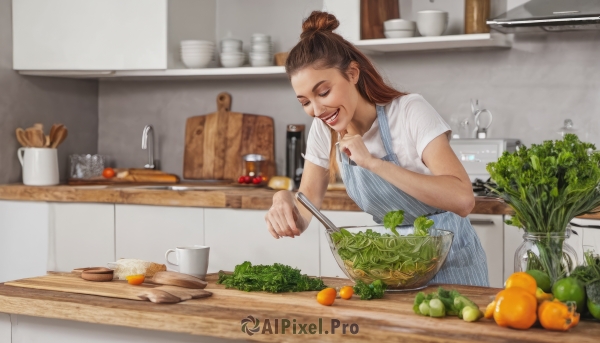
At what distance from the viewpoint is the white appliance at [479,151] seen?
328 cm

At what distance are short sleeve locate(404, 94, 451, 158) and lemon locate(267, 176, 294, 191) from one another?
5.52ft

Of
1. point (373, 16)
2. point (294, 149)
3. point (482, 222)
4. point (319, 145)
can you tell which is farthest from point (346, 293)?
point (294, 149)

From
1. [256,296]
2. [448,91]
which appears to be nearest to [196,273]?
[256,296]

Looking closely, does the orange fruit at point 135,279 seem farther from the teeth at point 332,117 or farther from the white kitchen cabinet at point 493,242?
the white kitchen cabinet at point 493,242

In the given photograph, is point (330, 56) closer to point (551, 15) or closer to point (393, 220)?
point (393, 220)

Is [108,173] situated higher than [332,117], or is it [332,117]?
[332,117]

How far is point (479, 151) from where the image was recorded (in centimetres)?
331

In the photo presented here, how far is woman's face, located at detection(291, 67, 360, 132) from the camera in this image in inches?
75.2

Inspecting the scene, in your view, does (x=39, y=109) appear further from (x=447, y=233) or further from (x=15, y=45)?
(x=447, y=233)

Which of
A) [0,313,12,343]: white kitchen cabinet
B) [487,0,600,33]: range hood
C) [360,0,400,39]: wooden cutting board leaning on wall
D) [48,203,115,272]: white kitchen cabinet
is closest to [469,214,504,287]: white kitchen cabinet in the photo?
[487,0,600,33]: range hood

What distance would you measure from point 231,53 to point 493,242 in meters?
1.64

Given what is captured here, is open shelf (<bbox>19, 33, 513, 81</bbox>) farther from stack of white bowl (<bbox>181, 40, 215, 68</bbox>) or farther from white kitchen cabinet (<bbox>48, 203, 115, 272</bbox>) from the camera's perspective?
white kitchen cabinet (<bbox>48, 203, 115, 272</bbox>)

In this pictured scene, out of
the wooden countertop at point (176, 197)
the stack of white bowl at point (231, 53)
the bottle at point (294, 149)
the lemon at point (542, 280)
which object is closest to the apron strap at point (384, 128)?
the lemon at point (542, 280)

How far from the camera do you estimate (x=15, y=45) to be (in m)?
3.92
